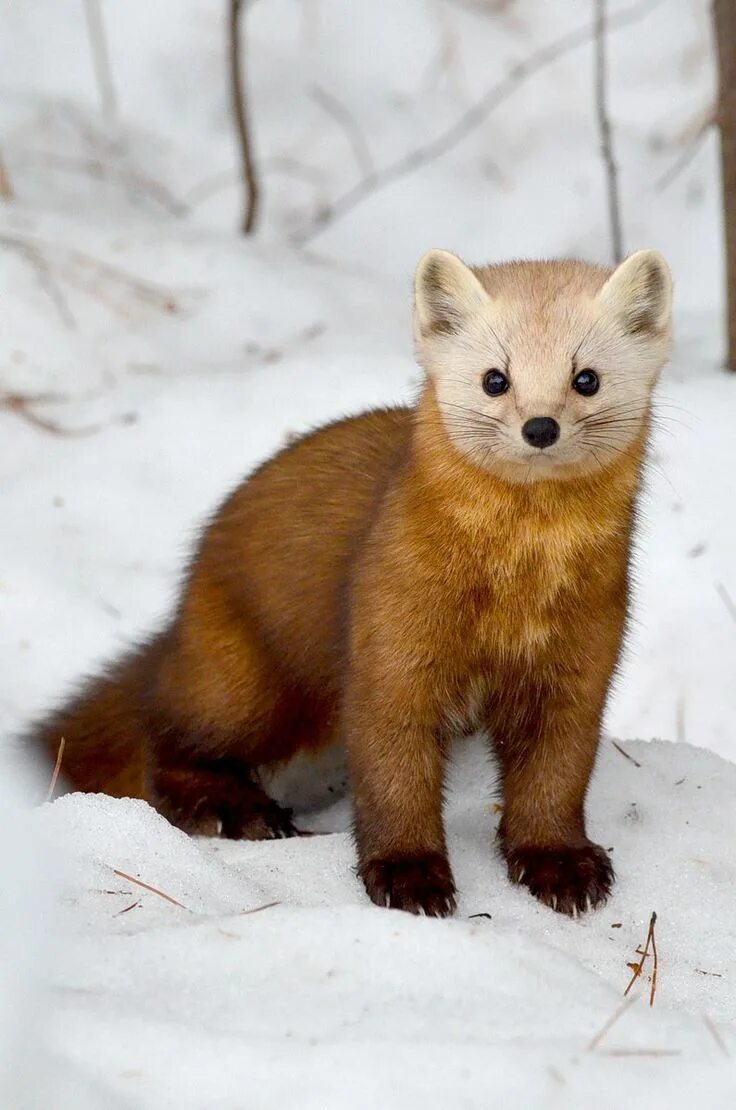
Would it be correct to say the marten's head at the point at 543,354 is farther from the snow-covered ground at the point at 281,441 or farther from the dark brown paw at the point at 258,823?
the dark brown paw at the point at 258,823

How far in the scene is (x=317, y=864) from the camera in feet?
9.89

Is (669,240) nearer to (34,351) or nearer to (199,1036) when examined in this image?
(34,351)

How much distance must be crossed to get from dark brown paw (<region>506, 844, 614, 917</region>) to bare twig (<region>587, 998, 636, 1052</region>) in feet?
2.10

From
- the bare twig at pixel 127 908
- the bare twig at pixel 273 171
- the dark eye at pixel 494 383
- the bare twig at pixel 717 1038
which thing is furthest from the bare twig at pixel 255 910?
the bare twig at pixel 273 171

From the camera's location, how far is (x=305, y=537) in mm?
3381

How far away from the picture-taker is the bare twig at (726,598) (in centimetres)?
450

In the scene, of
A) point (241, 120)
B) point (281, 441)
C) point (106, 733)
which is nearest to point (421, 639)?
point (106, 733)

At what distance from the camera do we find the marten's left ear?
2758mm

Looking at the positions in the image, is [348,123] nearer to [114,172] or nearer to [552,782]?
[114,172]

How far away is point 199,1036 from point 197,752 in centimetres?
159

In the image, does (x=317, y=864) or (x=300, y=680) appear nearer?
(x=317, y=864)

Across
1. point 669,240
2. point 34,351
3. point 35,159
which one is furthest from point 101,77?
point 669,240

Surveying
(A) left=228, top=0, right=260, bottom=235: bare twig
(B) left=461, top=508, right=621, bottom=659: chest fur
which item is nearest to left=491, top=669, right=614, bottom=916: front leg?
(B) left=461, top=508, right=621, bottom=659: chest fur

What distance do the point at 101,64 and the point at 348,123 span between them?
1.12m
